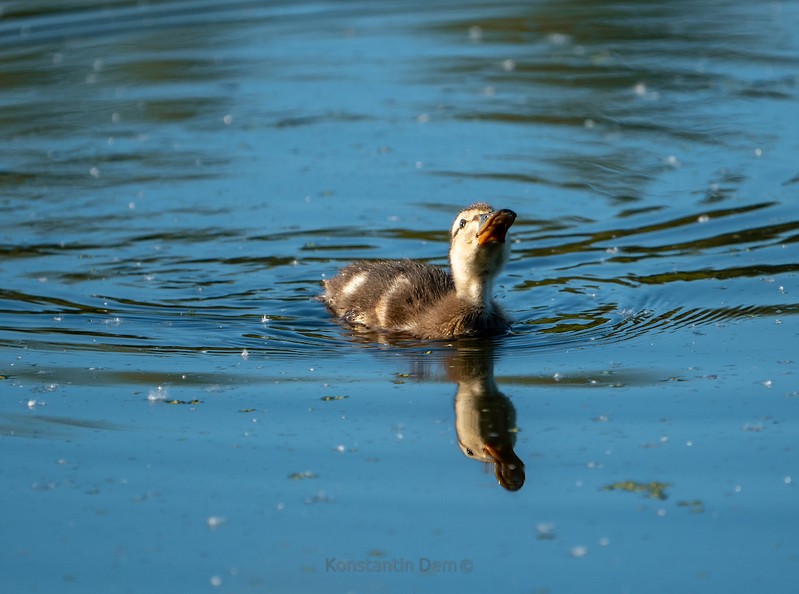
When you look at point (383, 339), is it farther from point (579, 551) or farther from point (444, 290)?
point (579, 551)

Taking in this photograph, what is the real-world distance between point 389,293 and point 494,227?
1.05m

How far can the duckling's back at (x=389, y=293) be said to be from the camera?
8.24 meters

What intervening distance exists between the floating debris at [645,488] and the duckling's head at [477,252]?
241 centimetres

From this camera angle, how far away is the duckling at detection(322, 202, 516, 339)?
308 inches

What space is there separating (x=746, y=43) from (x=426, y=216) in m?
7.09

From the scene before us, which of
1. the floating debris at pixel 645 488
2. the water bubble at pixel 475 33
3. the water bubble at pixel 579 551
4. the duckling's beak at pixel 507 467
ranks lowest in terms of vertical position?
the water bubble at pixel 579 551

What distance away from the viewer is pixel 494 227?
299 inches

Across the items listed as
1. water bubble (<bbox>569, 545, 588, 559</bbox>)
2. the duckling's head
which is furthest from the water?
the duckling's head

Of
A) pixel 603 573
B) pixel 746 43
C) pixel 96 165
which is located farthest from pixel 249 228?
pixel 746 43

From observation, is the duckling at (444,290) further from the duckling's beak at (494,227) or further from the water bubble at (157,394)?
the water bubble at (157,394)

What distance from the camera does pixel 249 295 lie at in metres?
9.05

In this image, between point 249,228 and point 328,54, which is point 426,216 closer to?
point 249,228

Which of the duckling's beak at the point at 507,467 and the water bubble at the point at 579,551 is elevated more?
the duckling's beak at the point at 507,467

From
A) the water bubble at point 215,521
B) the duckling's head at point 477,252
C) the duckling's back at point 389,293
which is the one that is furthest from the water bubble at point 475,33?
the water bubble at point 215,521
